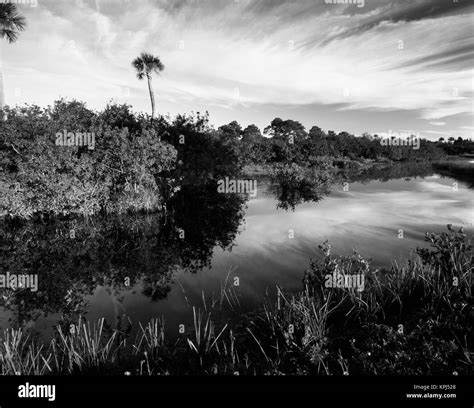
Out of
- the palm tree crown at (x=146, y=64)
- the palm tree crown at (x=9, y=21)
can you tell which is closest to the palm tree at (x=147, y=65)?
the palm tree crown at (x=146, y=64)

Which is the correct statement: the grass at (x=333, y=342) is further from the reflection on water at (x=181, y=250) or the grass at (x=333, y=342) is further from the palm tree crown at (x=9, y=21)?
the palm tree crown at (x=9, y=21)

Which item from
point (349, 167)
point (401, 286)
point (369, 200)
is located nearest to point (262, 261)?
point (401, 286)

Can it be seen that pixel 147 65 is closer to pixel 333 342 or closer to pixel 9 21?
pixel 9 21

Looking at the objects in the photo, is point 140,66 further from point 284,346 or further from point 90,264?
point 284,346

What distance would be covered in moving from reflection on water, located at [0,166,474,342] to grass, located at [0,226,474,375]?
1.91 m

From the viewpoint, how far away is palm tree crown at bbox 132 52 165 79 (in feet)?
147

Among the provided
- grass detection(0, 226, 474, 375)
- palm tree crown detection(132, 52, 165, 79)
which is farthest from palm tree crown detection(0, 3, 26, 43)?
grass detection(0, 226, 474, 375)

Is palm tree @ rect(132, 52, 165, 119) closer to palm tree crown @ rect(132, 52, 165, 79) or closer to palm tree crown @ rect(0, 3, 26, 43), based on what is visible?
palm tree crown @ rect(132, 52, 165, 79)

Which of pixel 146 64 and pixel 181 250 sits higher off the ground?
pixel 146 64

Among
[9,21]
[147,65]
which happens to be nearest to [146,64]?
[147,65]

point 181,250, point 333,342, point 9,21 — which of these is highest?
point 9,21

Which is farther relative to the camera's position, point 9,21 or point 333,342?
point 9,21

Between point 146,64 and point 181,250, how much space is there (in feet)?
131

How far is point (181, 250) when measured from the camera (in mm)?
15039
